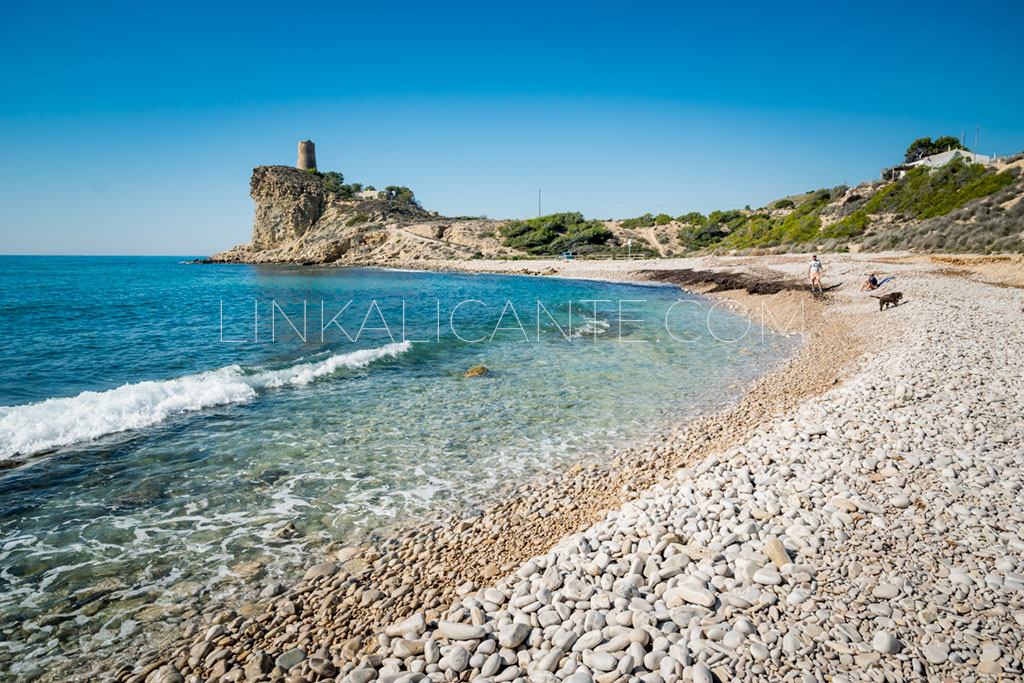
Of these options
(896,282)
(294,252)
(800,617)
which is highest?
(294,252)

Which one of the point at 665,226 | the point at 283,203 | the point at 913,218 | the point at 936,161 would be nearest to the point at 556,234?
the point at 665,226

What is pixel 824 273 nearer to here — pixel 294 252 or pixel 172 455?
pixel 172 455

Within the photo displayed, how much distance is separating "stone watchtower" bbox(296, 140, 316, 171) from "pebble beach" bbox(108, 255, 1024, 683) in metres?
108

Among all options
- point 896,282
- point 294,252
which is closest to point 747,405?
point 896,282

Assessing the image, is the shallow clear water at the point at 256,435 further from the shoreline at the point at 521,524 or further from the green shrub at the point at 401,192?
the green shrub at the point at 401,192

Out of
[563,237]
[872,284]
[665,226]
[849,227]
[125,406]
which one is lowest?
[125,406]

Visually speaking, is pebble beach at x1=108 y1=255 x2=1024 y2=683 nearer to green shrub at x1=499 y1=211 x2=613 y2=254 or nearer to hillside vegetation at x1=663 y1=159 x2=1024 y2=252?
hillside vegetation at x1=663 y1=159 x2=1024 y2=252

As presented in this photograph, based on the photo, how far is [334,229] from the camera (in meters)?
81.6

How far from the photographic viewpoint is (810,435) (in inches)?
239

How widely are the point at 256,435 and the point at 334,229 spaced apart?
81.4 metres

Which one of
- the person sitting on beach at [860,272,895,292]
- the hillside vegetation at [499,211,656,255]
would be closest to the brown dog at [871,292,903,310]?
the person sitting on beach at [860,272,895,292]

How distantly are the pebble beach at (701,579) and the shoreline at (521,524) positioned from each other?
0.08 ft

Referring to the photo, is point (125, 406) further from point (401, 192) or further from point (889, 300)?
point (401, 192)

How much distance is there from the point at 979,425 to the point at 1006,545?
3043 millimetres
